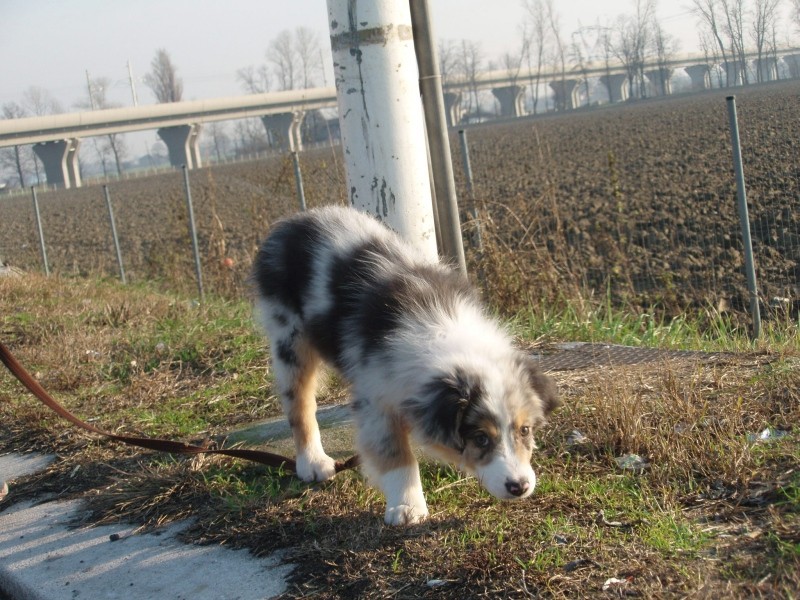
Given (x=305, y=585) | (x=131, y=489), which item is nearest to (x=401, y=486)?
(x=305, y=585)

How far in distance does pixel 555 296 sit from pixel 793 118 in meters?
3.93

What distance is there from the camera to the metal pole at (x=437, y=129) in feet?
20.1

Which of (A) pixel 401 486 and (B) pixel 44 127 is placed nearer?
(A) pixel 401 486

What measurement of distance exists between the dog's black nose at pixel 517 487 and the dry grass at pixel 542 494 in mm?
212

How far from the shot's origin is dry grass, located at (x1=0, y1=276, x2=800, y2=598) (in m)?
3.18

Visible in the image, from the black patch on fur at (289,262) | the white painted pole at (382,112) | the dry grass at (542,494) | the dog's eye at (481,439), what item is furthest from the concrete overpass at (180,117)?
the dog's eye at (481,439)

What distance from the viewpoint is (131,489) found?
461 centimetres

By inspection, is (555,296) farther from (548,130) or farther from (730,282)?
(548,130)

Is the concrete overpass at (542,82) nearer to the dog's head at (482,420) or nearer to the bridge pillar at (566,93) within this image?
the bridge pillar at (566,93)

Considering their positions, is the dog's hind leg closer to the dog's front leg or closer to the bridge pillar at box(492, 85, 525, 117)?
the dog's front leg

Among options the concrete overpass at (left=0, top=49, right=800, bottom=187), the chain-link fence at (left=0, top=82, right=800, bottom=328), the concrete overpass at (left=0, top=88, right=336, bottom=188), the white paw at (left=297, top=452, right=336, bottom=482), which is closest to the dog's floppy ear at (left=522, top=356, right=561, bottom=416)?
the white paw at (left=297, top=452, right=336, bottom=482)

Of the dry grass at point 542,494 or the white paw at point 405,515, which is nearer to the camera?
the dry grass at point 542,494

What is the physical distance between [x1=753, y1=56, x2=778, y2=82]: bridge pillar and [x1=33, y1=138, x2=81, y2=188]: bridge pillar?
7203 cm

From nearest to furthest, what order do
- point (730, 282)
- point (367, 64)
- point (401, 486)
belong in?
point (401, 486)
point (367, 64)
point (730, 282)
